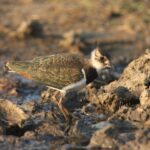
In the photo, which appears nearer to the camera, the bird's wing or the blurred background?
the bird's wing

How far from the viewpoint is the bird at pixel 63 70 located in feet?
→ 30.3

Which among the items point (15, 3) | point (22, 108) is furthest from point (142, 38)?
point (22, 108)

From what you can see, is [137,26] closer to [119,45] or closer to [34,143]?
[119,45]

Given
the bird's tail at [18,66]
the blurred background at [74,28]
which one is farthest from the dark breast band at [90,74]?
→ the blurred background at [74,28]

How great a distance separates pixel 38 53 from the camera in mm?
13438

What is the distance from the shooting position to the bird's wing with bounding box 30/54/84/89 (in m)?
9.26

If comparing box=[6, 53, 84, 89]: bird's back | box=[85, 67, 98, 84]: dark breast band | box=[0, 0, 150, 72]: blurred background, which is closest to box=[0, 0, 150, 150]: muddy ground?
box=[0, 0, 150, 72]: blurred background

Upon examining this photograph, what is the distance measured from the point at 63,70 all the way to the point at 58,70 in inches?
2.8

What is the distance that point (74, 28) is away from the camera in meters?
14.8

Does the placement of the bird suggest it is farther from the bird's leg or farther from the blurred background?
the blurred background

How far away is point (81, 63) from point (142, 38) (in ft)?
16.8

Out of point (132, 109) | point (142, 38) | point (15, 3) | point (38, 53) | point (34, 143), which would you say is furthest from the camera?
point (15, 3)

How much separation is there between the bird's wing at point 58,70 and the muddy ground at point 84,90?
0.41m

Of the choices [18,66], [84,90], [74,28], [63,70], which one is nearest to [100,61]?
[63,70]
